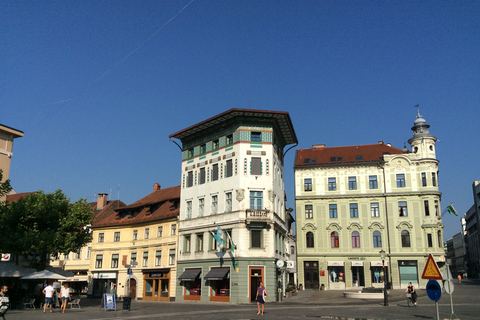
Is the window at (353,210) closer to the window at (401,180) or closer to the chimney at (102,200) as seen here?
the window at (401,180)

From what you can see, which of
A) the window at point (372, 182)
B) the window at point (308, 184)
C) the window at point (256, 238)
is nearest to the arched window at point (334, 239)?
the window at point (308, 184)

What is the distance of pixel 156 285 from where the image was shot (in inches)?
1769

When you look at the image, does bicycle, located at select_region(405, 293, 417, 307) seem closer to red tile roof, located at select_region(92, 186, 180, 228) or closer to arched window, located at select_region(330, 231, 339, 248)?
arched window, located at select_region(330, 231, 339, 248)

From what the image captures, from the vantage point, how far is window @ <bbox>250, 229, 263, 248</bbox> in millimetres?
37344

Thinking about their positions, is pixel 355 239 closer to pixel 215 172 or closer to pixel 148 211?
pixel 215 172

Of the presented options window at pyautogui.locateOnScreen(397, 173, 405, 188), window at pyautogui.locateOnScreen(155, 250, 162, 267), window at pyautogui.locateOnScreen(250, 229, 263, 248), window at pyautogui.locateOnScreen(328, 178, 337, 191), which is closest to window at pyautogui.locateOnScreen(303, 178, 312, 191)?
window at pyautogui.locateOnScreen(328, 178, 337, 191)

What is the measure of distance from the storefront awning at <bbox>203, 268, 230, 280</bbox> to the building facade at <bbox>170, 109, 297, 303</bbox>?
0.30ft

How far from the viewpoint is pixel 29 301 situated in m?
32.0

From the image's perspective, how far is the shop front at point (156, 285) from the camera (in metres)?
43.2

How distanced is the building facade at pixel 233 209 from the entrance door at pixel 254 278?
3.3 inches

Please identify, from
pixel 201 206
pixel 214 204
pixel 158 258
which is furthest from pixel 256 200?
pixel 158 258

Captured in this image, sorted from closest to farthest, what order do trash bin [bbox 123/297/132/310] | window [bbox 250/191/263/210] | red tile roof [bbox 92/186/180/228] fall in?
trash bin [bbox 123/297/132/310] < window [bbox 250/191/263/210] < red tile roof [bbox 92/186/180/228]

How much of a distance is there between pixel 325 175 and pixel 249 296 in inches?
994

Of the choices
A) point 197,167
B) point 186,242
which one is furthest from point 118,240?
point 197,167
